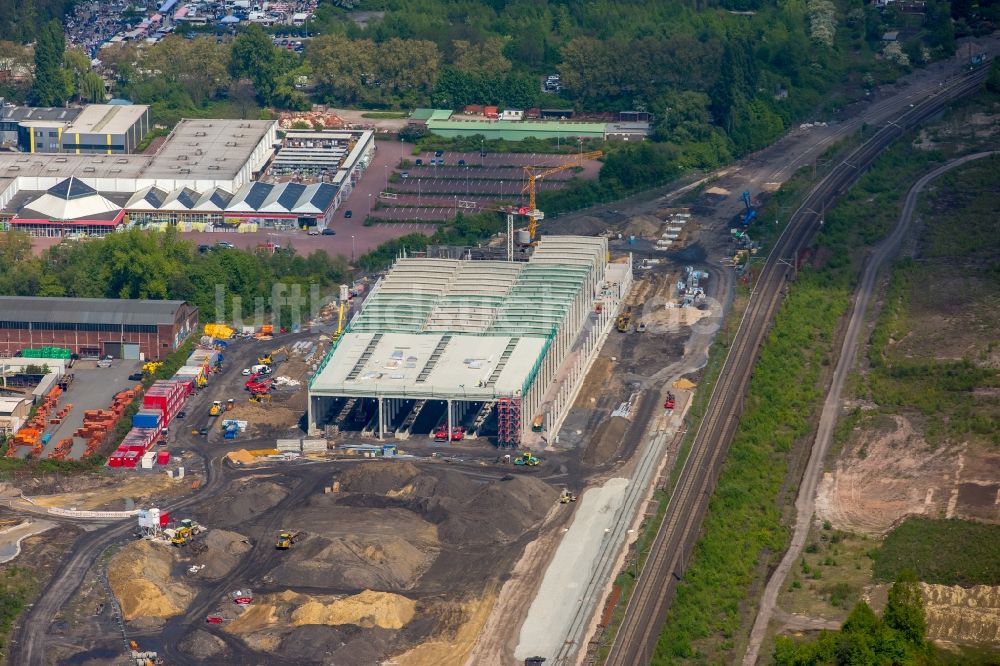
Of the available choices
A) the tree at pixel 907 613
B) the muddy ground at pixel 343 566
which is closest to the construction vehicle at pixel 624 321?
the muddy ground at pixel 343 566

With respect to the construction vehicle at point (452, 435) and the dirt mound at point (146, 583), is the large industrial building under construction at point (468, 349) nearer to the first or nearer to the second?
the construction vehicle at point (452, 435)

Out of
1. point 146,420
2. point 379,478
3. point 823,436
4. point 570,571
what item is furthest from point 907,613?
point 146,420

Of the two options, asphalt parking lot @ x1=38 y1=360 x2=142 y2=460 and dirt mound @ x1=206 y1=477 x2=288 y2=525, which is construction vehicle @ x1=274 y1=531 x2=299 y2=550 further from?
asphalt parking lot @ x1=38 y1=360 x2=142 y2=460

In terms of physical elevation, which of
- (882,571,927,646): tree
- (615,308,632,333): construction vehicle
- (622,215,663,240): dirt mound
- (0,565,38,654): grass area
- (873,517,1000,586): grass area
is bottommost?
(622,215,663,240): dirt mound

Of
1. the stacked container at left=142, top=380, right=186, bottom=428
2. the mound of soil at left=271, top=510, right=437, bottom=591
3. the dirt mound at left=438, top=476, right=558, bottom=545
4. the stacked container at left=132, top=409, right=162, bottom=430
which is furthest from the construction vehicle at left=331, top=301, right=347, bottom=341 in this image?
the mound of soil at left=271, top=510, right=437, bottom=591

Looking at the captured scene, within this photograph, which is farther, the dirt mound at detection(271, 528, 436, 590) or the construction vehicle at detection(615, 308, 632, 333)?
the construction vehicle at detection(615, 308, 632, 333)

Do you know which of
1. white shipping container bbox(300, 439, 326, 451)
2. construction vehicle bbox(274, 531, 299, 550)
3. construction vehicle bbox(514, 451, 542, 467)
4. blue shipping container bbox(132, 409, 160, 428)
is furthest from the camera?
blue shipping container bbox(132, 409, 160, 428)

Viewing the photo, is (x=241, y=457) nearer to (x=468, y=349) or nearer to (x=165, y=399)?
(x=165, y=399)
